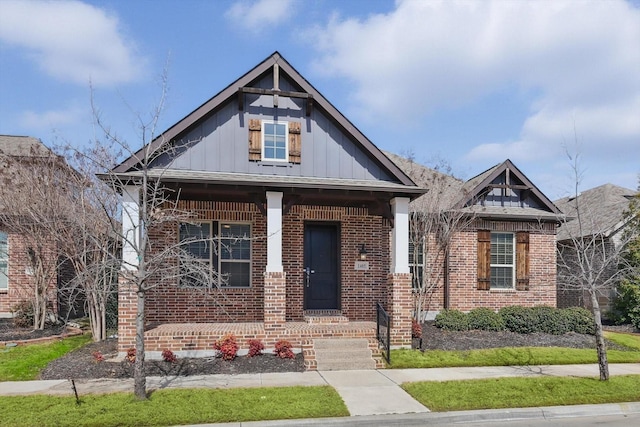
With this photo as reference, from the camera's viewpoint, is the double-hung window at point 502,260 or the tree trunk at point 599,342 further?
the double-hung window at point 502,260

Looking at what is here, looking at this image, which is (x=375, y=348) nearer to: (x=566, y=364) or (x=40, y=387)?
(x=566, y=364)

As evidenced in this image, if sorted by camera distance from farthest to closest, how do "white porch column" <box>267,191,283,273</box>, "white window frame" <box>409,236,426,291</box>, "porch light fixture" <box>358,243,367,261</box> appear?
"white window frame" <box>409,236,426,291</box>, "porch light fixture" <box>358,243,367,261</box>, "white porch column" <box>267,191,283,273</box>

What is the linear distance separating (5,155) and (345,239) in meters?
9.58

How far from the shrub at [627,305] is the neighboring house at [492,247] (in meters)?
2.08

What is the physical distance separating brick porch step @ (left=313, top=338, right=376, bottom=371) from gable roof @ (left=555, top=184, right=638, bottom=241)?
370 inches

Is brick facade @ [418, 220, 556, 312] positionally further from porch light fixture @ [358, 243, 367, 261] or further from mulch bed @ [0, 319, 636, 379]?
porch light fixture @ [358, 243, 367, 261]

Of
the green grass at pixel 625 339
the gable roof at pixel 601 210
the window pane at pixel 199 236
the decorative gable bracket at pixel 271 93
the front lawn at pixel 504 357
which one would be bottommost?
the green grass at pixel 625 339

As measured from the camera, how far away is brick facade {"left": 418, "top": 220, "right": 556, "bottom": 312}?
45.2 feet

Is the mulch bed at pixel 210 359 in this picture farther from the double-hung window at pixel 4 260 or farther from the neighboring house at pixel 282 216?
the double-hung window at pixel 4 260

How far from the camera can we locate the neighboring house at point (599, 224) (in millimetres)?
15617

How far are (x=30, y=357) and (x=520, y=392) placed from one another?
918 cm

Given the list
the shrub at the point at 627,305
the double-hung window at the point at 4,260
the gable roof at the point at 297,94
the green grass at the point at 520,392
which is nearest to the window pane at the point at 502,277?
the shrub at the point at 627,305

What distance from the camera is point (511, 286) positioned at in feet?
47.0

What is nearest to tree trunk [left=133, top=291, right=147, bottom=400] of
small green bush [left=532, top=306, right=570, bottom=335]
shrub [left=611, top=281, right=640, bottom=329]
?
small green bush [left=532, top=306, right=570, bottom=335]
